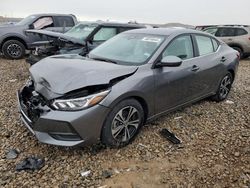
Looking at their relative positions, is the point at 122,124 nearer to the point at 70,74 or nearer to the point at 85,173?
the point at 85,173

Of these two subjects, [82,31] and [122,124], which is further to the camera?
[82,31]

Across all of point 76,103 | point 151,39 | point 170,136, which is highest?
point 151,39

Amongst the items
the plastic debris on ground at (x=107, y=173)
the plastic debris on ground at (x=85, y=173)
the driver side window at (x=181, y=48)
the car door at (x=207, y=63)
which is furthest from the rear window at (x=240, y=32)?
the plastic debris on ground at (x=85, y=173)

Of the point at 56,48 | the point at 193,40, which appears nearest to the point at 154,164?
the point at 193,40

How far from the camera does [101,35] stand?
27.9 ft

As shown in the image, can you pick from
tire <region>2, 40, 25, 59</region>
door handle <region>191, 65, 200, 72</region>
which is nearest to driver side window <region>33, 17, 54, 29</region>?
tire <region>2, 40, 25, 59</region>

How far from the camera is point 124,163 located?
12.2 feet

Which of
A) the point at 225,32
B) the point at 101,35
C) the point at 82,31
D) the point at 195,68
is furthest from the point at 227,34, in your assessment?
the point at 195,68

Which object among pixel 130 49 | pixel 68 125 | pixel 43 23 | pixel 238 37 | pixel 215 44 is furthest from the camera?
pixel 238 37

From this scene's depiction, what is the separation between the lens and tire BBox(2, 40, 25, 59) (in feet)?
35.4

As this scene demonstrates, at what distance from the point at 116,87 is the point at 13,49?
27.3 ft

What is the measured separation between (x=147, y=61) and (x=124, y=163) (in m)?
1.53

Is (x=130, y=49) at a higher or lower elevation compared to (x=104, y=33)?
higher

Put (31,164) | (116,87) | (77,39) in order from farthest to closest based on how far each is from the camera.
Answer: (77,39), (116,87), (31,164)
